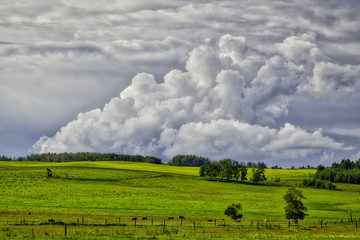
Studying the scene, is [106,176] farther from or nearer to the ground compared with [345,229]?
farther from the ground

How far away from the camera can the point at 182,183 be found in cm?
15938

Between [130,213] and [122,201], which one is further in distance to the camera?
[122,201]

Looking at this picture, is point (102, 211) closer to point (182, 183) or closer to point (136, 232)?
point (136, 232)

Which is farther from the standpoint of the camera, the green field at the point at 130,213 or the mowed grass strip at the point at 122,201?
the mowed grass strip at the point at 122,201

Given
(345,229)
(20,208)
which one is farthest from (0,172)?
(345,229)

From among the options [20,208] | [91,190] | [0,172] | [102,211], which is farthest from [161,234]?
[0,172]

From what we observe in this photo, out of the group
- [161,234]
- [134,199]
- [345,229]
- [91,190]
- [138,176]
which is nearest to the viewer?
[161,234]

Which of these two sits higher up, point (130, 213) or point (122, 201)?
point (122, 201)

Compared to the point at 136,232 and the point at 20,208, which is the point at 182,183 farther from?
the point at 136,232

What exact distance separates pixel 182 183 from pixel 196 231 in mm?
98897

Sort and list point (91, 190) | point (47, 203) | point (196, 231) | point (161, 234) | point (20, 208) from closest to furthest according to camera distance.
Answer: point (161, 234), point (196, 231), point (20, 208), point (47, 203), point (91, 190)

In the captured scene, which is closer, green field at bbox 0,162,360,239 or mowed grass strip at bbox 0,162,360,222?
green field at bbox 0,162,360,239

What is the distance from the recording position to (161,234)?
186 feet

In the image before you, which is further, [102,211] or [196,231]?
[102,211]
